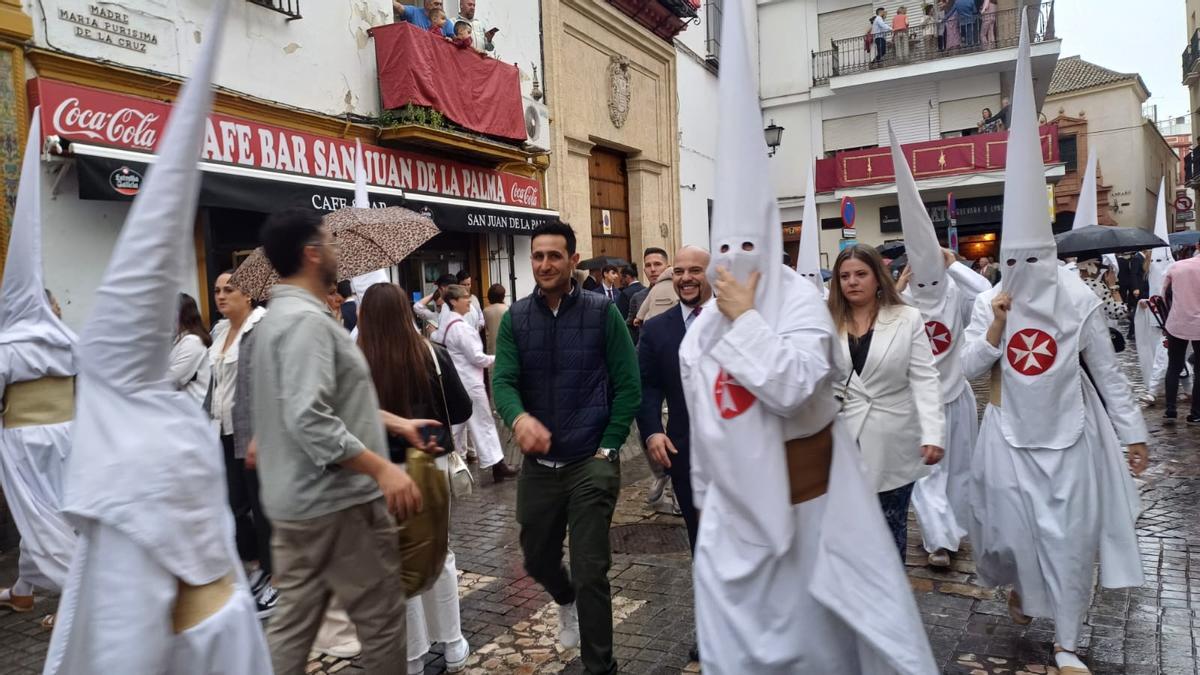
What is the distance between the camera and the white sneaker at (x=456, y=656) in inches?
169

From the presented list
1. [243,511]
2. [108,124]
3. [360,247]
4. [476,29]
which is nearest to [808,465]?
[360,247]

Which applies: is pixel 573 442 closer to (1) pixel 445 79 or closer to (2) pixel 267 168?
(2) pixel 267 168

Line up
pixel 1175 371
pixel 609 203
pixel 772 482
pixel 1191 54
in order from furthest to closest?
Result: pixel 1191 54 < pixel 609 203 < pixel 1175 371 < pixel 772 482

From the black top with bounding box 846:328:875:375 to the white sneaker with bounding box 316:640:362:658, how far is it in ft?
9.25

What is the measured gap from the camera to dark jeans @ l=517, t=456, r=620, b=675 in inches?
155

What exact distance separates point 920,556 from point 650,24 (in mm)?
16689

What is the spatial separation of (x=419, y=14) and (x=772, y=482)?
456 inches

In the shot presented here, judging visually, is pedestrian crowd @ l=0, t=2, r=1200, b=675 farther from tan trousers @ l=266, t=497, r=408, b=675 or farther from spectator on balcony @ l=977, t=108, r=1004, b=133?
spectator on balcony @ l=977, t=108, r=1004, b=133

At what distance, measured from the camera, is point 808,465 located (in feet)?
9.54

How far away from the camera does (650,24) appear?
Result: 66.2 ft

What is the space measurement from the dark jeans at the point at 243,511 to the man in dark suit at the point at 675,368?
7.71 ft

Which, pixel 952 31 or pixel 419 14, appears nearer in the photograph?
pixel 419 14

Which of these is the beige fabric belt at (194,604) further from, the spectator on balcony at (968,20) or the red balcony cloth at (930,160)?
the spectator on balcony at (968,20)

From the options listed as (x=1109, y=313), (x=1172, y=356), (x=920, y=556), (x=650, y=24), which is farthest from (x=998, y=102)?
(x=920, y=556)
